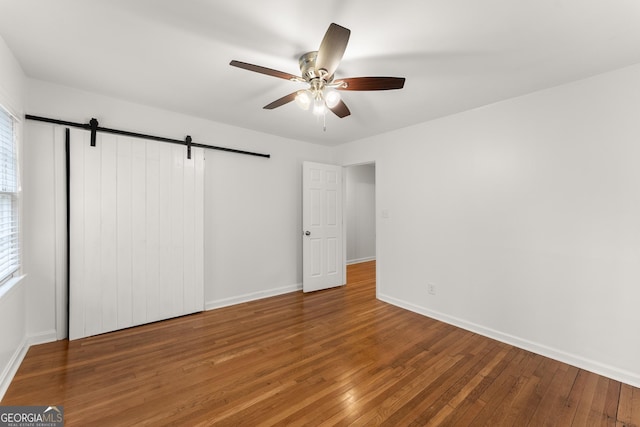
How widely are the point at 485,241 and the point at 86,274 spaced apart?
13.5 ft

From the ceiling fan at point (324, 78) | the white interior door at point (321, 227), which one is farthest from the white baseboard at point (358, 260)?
the ceiling fan at point (324, 78)

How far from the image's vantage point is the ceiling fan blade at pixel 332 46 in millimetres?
1396

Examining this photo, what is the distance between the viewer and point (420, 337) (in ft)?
9.27

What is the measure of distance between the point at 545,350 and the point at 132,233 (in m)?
4.24

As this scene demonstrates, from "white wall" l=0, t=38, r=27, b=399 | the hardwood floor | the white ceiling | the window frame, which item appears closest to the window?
the window frame

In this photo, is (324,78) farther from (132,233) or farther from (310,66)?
(132,233)

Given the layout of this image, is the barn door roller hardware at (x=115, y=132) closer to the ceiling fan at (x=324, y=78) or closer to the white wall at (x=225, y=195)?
the white wall at (x=225, y=195)

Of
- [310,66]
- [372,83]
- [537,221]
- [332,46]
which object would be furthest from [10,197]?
[537,221]

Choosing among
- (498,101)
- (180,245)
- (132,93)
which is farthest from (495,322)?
(132,93)

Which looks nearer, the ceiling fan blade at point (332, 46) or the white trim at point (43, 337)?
the ceiling fan blade at point (332, 46)

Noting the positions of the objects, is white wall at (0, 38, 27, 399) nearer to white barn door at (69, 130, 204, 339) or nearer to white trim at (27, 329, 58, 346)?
white trim at (27, 329, 58, 346)

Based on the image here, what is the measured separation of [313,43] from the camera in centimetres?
186

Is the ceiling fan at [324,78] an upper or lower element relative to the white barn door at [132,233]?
upper

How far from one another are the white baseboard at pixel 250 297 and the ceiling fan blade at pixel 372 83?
3.03 m
